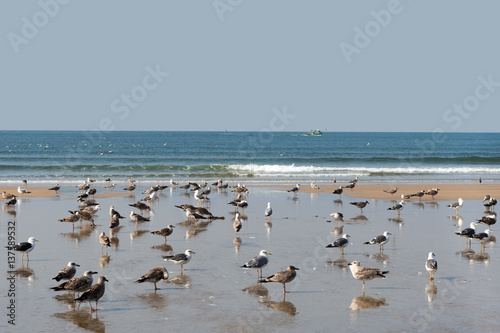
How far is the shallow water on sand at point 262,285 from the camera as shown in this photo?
36.3ft

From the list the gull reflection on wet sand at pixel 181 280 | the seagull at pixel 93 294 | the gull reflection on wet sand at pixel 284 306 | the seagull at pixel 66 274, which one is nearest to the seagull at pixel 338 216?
the gull reflection on wet sand at pixel 181 280

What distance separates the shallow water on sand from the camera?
36.3 feet

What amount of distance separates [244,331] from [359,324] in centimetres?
230

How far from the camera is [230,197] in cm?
3444

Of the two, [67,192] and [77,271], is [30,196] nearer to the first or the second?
[67,192]

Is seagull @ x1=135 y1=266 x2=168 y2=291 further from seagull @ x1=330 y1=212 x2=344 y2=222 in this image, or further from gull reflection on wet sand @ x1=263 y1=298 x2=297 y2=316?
seagull @ x1=330 y1=212 x2=344 y2=222

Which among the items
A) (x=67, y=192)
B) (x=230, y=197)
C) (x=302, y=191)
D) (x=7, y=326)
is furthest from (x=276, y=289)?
(x=67, y=192)


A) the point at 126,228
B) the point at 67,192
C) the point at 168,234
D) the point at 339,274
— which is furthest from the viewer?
the point at 67,192

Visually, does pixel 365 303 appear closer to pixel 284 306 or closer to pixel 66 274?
pixel 284 306

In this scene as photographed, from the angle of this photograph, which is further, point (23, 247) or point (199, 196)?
point (199, 196)

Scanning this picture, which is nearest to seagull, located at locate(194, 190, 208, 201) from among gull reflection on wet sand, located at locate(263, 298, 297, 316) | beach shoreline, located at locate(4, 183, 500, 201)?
beach shoreline, located at locate(4, 183, 500, 201)

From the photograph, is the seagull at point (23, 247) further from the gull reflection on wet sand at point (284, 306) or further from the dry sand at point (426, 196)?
the dry sand at point (426, 196)

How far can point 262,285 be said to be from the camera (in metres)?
13.7

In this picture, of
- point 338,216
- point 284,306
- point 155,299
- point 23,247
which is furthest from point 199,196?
point 284,306
